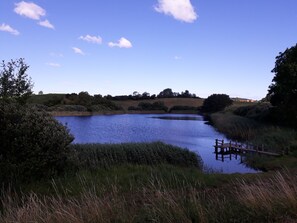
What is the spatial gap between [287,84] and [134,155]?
93.3 feet

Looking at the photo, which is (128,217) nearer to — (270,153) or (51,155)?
(51,155)

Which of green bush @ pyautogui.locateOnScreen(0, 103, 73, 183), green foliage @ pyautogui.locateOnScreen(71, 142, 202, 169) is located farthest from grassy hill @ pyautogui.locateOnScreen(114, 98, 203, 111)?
green bush @ pyautogui.locateOnScreen(0, 103, 73, 183)

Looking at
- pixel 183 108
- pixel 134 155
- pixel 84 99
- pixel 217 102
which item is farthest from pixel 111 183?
pixel 183 108

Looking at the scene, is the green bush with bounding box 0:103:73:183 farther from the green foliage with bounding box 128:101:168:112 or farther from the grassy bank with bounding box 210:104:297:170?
the green foliage with bounding box 128:101:168:112

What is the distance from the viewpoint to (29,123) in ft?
38.1

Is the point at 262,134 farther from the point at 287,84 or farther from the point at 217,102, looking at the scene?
the point at 217,102

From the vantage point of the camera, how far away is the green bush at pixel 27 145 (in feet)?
36.3

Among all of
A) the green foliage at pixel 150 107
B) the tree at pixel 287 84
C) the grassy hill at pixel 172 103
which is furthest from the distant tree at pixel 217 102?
the tree at pixel 287 84

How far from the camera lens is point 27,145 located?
1118 cm

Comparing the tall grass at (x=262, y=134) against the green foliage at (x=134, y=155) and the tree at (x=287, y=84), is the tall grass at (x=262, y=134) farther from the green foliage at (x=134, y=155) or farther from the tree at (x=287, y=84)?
the green foliage at (x=134, y=155)

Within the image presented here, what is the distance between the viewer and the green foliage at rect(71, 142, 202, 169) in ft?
59.5

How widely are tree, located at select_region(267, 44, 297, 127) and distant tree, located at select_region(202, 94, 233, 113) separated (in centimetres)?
8543

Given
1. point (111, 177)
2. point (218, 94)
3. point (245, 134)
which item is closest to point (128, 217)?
point (111, 177)

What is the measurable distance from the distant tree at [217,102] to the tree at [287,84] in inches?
3363
